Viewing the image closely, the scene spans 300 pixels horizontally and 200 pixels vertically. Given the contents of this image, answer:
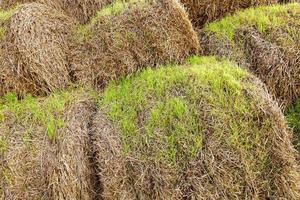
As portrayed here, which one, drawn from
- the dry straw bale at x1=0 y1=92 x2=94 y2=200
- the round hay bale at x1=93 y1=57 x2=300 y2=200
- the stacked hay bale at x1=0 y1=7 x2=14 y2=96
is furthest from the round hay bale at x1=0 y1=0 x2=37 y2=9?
the round hay bale at x1=93 y1=57 x2=300 y2=200

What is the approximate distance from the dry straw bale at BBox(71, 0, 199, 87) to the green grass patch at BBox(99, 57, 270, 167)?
0.77 ft

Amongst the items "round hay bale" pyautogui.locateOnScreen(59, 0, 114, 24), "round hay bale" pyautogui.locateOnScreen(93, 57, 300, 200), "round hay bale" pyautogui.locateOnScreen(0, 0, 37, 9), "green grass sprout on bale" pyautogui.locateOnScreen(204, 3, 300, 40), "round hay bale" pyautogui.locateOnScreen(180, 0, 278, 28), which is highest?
"round hay bale" pyautogui.locateOnScreen(0, 0, 37, 9)

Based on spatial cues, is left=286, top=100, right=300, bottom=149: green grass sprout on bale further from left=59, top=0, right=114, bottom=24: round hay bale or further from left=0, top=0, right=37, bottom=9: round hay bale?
left=0, top=0, right=37, bottom=9: round hay bale

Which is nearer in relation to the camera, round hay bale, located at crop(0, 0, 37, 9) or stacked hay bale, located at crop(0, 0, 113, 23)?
stacked hay bale, located at crop(0, 0, 113, 23)

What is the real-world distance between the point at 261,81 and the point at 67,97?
137 cm

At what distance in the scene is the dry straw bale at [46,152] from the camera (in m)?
2.29

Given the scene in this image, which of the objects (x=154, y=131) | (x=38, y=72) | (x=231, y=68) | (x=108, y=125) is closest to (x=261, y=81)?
(x=231, y=68)

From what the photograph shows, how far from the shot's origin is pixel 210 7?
3273 mm

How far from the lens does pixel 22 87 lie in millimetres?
2812

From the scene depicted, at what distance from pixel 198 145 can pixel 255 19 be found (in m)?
1.36

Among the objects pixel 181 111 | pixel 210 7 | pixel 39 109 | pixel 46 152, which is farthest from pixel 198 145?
pixel 210 7

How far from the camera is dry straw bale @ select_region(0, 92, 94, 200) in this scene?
2291 millimetres

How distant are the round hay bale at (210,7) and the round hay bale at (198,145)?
96 centimetres

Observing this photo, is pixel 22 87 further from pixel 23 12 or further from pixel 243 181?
pixel 243 181
